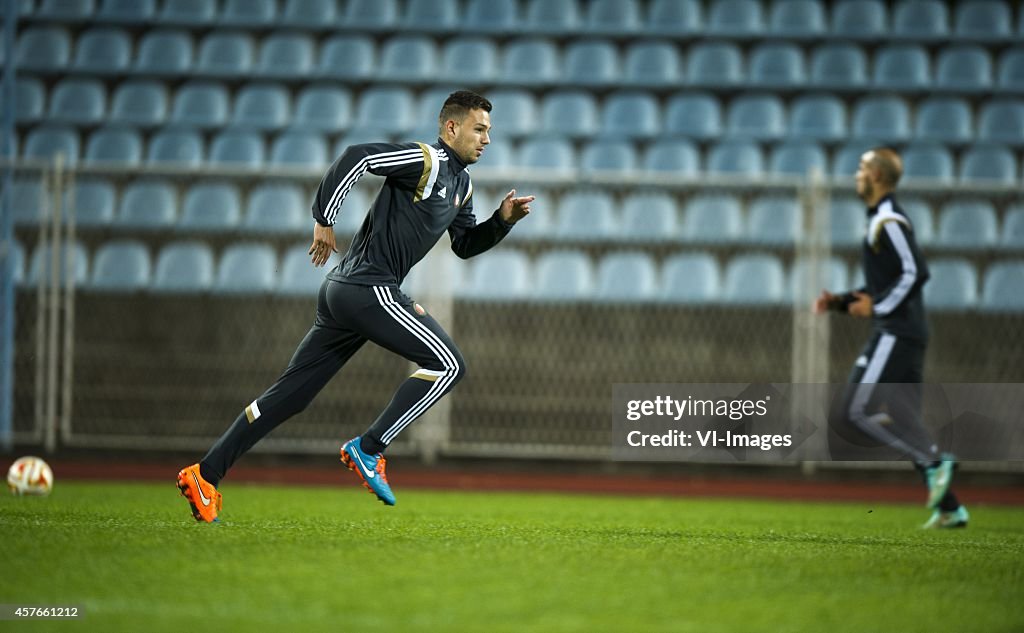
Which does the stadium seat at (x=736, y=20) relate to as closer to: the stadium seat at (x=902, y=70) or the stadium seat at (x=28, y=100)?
the stadium seat at (x=902, y=70)

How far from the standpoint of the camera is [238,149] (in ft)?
41.6

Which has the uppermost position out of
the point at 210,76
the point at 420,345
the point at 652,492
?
the point at 210,76

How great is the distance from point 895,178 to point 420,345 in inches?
124

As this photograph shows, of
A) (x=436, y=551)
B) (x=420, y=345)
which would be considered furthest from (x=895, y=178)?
(x=436, y=551)

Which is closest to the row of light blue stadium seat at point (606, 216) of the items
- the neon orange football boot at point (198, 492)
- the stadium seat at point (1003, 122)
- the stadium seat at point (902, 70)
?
the stadium seat at point (1003, 122)

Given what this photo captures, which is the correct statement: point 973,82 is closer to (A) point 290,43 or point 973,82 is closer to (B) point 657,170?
(B) point 657,170

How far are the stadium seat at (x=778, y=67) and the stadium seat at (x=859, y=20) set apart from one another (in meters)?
0.62

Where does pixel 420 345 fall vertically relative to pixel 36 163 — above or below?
below

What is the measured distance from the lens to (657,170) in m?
12.2

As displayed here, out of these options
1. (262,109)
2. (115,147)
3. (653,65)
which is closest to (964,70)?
(653,65)

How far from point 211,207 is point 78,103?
2.84m

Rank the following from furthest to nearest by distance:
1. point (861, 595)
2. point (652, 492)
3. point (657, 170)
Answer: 1. point (657, 170)
2. point (652, 492)
3. point (861, 595)

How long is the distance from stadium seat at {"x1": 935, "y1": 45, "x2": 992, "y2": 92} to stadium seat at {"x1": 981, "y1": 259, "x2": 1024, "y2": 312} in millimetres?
2964

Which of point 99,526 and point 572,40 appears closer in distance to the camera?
point 99,526
